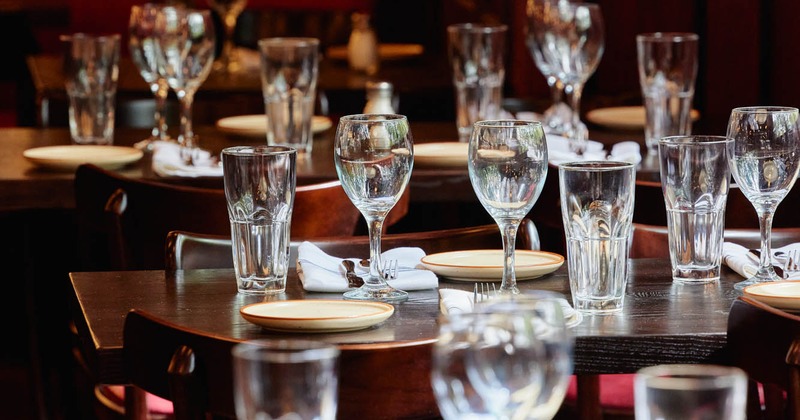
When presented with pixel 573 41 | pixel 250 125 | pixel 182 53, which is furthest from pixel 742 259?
pixel 250 125

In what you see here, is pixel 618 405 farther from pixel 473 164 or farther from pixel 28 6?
pixel 28 6

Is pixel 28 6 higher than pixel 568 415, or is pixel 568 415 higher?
pixel 28 6

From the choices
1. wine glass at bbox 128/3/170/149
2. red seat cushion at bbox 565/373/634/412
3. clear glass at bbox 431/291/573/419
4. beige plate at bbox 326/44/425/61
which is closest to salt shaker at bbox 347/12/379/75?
beige plate at bbox 326/44/425/61

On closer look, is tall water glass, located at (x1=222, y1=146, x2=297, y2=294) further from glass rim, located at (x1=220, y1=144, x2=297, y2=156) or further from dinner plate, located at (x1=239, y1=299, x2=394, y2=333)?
dinner plate, located at (x1=239, y1=299, x2=394, y2=333)

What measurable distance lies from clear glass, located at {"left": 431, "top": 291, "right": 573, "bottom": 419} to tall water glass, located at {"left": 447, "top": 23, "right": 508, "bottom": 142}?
2.25 metres

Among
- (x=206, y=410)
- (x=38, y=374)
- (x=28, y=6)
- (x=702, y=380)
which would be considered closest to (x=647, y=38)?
(x=38, y=374)

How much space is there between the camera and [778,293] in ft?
4.78

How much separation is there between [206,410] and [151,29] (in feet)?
6.01

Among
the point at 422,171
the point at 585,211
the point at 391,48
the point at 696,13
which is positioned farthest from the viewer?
the point at 391,48

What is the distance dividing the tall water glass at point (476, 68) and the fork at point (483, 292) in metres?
1.45

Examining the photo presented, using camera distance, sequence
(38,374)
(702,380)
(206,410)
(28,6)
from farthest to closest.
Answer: (28,6)
(38,374)
(206,410)
(702,380)

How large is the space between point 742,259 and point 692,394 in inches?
39.4

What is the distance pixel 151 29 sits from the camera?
289cm

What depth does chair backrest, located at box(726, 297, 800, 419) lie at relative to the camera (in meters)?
1.23
